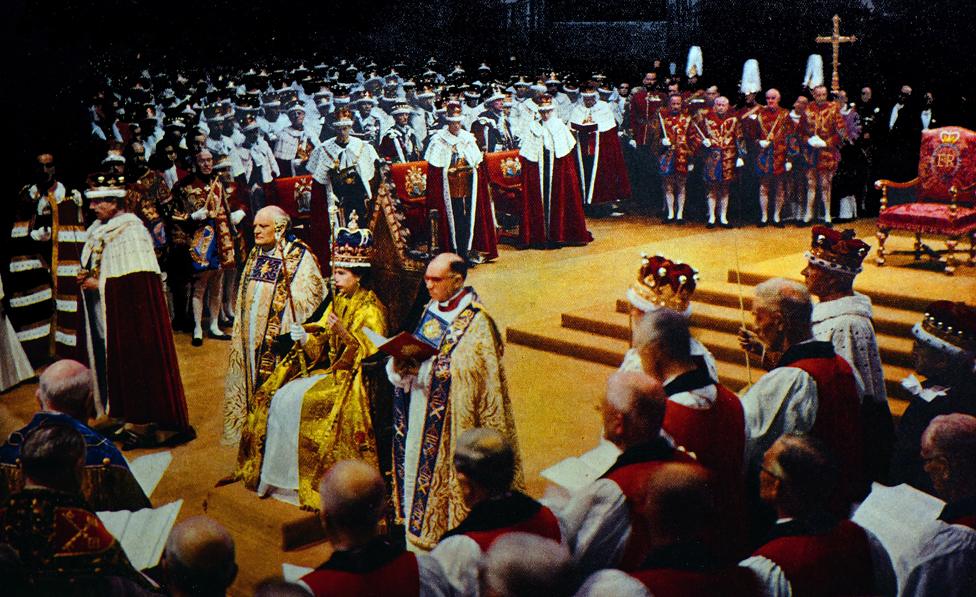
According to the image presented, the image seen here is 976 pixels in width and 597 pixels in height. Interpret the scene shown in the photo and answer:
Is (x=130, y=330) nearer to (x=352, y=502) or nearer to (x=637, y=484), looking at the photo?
(x=352, y=502)

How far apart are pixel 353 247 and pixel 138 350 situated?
146 centimetres

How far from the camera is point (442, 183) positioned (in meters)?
6.30

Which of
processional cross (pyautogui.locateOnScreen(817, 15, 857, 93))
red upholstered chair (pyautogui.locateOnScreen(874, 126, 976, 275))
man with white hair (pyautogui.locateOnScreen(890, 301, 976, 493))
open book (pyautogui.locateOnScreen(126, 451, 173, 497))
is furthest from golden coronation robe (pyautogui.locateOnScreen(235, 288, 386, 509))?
red upholstered chair (pyautogui.locateOnScreen(874, 126, 976, 275))

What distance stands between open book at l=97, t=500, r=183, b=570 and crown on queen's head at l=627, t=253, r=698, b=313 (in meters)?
2.41

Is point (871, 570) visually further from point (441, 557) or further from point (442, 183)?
point (442, 183)

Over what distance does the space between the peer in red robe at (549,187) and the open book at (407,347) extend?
1808mm

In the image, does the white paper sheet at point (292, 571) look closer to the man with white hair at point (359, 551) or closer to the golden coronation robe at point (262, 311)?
the golden coronation robe at point (262, 311)

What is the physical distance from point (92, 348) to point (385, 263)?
1.74 metres

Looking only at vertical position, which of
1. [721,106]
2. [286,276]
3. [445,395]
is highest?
[721,106]

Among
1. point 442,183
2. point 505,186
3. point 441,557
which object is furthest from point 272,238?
point 441,557

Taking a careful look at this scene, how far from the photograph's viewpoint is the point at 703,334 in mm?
6301

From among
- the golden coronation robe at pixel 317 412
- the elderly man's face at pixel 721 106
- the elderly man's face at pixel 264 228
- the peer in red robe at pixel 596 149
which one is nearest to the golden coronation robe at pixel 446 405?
the golden coronation robe at pixel 317 412

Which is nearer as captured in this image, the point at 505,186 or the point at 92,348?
the point at 92,348

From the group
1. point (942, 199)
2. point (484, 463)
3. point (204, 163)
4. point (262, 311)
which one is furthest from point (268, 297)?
point (942, 199)
